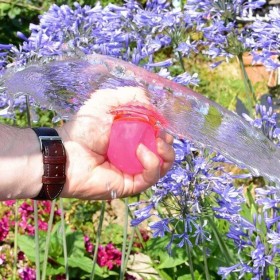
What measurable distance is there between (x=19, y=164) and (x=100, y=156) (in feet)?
0.58

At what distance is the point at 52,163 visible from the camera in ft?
5.45

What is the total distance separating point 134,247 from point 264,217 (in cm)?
165

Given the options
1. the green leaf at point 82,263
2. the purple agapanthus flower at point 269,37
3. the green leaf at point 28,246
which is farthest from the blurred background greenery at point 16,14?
the purple agapanthus flower at point 269,37

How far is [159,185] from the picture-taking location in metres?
2.37

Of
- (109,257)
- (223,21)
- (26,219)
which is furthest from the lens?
(26,219)

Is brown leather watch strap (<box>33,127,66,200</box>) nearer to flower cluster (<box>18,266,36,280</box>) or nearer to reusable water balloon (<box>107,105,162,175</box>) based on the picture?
A: reusable water balloon (<box>107,105,162,175</box>)

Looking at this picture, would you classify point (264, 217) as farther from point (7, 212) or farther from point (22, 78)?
point (7, 212)

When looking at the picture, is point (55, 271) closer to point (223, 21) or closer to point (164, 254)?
point (164, 254)

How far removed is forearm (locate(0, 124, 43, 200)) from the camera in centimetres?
163

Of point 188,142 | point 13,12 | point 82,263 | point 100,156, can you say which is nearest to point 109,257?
point 82,263

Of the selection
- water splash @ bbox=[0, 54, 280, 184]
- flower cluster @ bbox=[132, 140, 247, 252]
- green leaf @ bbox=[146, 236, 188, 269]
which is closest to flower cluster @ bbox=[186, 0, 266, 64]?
flower cluster @ bbox=[132, 140, 247, 252]

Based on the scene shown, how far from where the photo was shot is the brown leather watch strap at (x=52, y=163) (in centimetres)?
166

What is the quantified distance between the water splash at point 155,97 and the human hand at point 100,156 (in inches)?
1.1

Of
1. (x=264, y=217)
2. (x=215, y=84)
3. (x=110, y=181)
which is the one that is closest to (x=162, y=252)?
(x=264, y=217)
